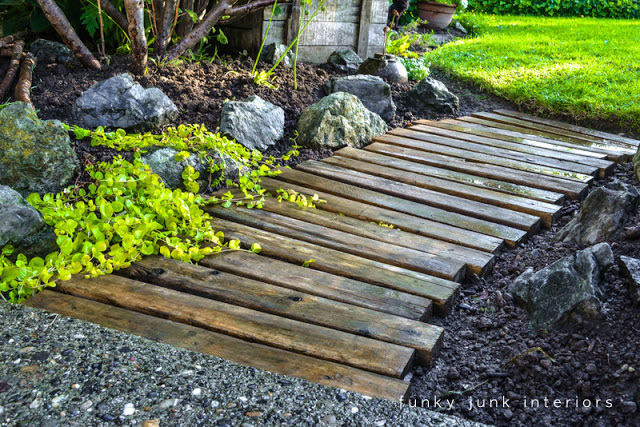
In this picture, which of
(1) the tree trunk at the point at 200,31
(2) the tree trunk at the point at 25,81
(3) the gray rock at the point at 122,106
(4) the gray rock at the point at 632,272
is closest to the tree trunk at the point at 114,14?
(1) the tree trunk at the point at 200,31

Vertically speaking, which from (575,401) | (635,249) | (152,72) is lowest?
(575,401)

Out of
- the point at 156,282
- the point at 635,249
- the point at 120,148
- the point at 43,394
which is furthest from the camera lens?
the point at 120,148

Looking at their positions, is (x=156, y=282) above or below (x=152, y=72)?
below

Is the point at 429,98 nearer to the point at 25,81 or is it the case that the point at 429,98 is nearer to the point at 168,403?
the point at 25,81

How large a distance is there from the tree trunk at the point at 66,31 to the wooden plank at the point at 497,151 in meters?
2.43

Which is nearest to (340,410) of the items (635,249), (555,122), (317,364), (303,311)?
(317,364)

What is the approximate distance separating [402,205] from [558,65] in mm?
4275

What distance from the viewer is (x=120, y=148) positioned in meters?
3.29

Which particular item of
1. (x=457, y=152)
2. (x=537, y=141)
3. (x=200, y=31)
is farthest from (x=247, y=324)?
(x=537, y=141)

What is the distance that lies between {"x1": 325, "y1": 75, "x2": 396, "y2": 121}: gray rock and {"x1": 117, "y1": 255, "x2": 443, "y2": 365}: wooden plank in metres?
2.76

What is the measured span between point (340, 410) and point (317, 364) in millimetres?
257

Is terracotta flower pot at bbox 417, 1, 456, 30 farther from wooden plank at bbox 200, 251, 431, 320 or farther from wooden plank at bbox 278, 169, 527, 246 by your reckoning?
wooden plank at bbox 200, 251, 431, 320

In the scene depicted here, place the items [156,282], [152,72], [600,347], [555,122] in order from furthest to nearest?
1. [555,122]
2. [152,72]
3. [156,282]
4. [600,347]

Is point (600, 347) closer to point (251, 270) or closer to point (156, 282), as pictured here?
point (251, 270)
